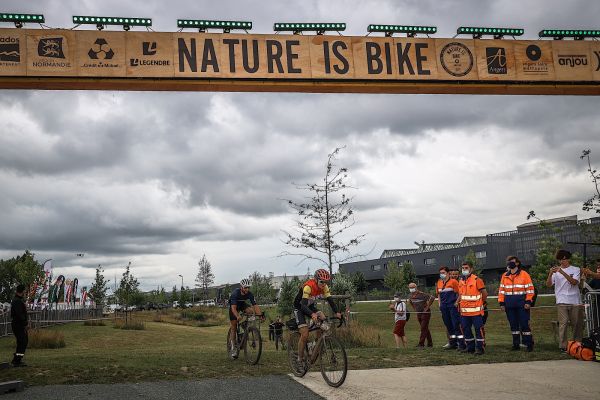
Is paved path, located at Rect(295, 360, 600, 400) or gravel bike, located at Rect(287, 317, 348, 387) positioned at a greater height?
gravel bike, located at Rect(287, 317, 348, 387)

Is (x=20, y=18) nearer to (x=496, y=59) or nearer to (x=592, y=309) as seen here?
(x=496, y=59)

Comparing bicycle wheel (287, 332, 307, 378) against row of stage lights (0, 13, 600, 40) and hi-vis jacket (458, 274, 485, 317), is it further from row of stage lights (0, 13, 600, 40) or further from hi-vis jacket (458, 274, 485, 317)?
row of stage lights (0, 13, 600, 40)

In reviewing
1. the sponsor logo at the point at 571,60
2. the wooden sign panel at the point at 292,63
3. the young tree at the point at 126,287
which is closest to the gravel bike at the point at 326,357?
the wooden sign panel at the point at 292,63

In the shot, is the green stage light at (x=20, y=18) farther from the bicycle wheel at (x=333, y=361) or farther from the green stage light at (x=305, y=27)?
the bicycle wheel at (x=333, y=361)

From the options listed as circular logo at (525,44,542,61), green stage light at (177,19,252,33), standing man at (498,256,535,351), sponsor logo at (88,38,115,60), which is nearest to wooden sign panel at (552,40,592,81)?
circular logo at (525,44,542,61)

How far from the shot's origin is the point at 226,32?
1075 centimetres

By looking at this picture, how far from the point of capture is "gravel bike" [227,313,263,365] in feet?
37.8

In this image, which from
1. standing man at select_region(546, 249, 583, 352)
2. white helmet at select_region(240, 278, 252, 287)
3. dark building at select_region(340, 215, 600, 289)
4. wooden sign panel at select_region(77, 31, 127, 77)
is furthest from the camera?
dark building at select_region(340, 215, 600, 289)

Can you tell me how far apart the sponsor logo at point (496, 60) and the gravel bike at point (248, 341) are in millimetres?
7433

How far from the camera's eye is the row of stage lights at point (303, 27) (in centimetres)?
1034

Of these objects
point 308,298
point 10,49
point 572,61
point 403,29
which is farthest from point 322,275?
point 572,61

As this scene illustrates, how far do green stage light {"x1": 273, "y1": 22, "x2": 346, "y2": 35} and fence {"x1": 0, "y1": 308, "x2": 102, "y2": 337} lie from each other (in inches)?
759

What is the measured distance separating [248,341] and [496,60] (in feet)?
27.0

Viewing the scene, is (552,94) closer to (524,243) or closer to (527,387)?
(527,387)
